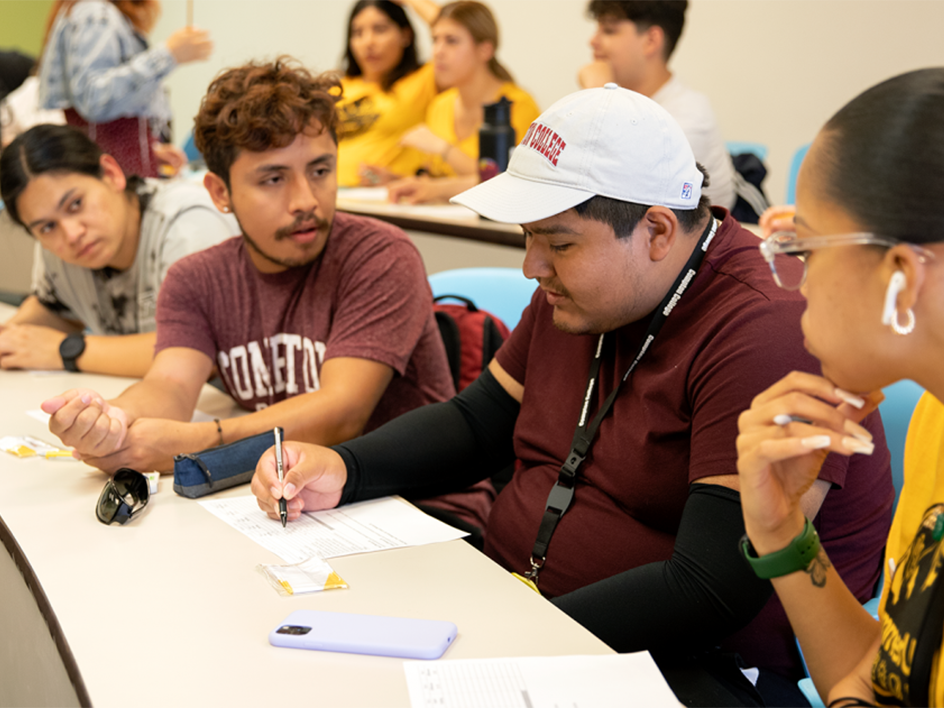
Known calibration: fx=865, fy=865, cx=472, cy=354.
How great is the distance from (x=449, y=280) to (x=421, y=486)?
789 mm

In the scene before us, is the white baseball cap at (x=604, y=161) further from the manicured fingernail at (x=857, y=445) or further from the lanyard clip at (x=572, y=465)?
the manicured fingernail at (x=857, y=445)

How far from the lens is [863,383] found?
0.76 metres

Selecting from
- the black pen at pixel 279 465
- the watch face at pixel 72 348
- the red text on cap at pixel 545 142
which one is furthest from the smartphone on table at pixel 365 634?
the watch face at pixel 72 348

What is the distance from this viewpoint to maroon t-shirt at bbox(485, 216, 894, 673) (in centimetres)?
104

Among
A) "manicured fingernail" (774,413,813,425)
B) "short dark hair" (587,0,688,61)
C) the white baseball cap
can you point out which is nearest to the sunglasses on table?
the white baseball cap

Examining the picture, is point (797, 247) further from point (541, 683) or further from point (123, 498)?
point (123, 498)

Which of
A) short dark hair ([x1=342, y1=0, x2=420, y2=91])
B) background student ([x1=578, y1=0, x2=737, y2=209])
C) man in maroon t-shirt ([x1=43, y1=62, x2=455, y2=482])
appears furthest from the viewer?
short dark hair ([x1=342, y1=0, x2=420, y2=91])

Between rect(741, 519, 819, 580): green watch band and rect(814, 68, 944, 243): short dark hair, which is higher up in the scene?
rect(814, 68, 944, 243): short dark hair

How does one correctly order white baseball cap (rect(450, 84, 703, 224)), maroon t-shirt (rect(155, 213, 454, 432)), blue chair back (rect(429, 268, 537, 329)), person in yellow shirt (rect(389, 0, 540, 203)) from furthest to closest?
person in yellow shirt (rect(389, 0, 540, 203)), blue chair back (rect(429, 268, 537, 329)), maroon t-shirt (rect(155, 213, 454, 432)), white baseball cap (rect(450, 84, 703, 224))

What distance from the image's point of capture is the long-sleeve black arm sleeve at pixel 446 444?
1.37m

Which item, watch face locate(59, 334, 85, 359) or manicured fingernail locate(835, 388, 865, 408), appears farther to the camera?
watch face locate(59, 334, 85, 359)

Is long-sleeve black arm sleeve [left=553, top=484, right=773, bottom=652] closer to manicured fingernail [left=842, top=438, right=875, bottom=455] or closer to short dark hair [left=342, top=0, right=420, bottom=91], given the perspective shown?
manicured fingernail [left=842, top=438, right=875, bottom=455]

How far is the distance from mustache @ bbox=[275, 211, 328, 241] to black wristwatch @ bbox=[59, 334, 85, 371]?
2.27 feet

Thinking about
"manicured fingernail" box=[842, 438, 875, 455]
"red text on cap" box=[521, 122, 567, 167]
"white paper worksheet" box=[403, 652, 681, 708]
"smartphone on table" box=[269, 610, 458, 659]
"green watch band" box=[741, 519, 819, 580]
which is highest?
"red text on cap" box=[521, 122, 567, 167]
